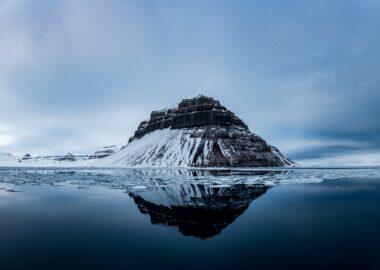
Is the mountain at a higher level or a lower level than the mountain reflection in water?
higher

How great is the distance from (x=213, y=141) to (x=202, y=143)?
557 centimetres

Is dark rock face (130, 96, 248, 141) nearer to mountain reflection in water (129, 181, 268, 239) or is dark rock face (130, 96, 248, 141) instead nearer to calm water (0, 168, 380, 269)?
mountain reflection in water (129, 181, 268, 239)

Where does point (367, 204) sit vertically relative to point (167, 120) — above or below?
below

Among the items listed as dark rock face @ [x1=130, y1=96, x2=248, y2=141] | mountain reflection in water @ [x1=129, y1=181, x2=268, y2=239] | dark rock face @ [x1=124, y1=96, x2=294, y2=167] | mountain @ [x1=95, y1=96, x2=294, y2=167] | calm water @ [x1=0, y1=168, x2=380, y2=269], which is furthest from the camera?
dark rock face @ [x1=130, y1=96, x2=248, y2=141]

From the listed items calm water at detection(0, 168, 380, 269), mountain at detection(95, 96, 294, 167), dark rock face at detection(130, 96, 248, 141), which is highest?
dark rock face at detection(130, 96, 248, 141)

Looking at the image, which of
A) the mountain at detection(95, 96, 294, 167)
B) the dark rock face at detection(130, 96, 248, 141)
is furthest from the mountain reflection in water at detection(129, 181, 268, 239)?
the dark rock face at detection(130, 96, 248, 141)

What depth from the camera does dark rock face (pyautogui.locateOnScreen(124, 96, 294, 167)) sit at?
135 m

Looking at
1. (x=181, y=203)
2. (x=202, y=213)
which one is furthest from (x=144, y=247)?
(x=181, y=203)

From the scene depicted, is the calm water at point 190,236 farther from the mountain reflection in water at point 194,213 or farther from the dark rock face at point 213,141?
the dark rock face at point 213,141

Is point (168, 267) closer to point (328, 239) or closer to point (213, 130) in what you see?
point (328, 239)

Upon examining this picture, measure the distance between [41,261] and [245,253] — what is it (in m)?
5.70

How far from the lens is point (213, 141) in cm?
14538

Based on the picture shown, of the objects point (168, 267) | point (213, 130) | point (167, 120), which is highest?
point (167, 120)

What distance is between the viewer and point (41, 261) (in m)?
7.93
